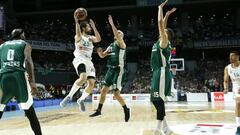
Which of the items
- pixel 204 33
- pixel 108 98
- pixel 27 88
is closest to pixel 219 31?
pixel 204 33

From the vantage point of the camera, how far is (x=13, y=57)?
5746mm

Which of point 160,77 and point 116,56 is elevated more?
point 116,56

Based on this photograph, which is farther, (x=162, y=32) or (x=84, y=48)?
(x=84, y=48)

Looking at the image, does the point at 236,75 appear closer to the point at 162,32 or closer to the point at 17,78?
the point at 162,32

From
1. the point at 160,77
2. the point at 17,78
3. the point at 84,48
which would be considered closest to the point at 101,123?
the point at 84,48

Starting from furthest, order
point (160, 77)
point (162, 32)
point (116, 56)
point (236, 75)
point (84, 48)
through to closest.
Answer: point (116, 56), point (84, 48), point (236, 75), point (160, 77), point (162, 32)

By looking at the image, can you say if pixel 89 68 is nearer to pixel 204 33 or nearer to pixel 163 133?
pixel 163 133

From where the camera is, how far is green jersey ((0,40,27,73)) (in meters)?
5.74

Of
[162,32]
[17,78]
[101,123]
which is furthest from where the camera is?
[101,123]

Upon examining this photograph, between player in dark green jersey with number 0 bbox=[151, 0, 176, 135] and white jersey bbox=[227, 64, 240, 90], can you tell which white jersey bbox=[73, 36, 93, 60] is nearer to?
player in dark green jersey with number 0 bbox=[151, 0, 176, 135]

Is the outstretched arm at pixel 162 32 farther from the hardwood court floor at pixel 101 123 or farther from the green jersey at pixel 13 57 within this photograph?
the green jersey at pixel 13 57

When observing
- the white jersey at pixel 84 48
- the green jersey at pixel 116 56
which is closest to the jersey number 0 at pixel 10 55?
the white jersey at pixel 84 48

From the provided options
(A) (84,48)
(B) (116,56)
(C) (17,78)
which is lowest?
(C) (17,78)

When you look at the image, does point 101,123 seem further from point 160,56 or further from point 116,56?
point 160,56
